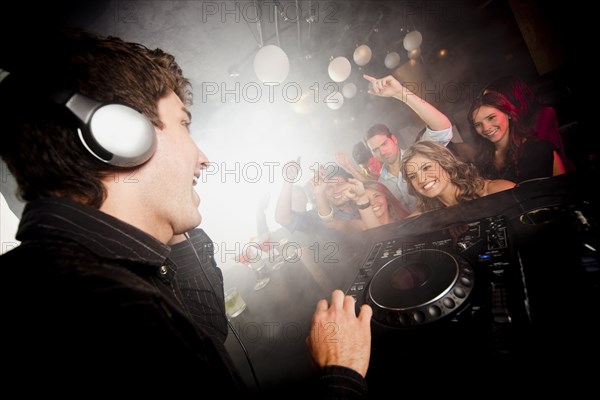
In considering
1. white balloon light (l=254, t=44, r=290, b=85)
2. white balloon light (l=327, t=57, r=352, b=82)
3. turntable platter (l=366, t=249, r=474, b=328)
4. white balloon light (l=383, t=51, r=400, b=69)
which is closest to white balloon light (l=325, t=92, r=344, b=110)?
white balloon light (l=327, t=57, r=352, b=82)

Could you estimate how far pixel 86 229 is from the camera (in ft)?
2.38

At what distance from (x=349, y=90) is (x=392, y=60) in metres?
0.60

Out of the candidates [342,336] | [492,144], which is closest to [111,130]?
[342,336]

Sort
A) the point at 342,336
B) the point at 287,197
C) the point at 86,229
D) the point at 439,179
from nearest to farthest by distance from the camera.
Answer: the point at 86,229, the point at 342,336, the point at 439,179, the point at 287,197

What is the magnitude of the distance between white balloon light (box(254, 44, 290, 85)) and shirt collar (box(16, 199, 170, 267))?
6.58 feet

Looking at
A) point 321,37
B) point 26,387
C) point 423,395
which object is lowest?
A: point 423,395

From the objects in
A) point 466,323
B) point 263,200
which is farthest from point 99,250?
point 263,200

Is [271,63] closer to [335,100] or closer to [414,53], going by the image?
[335,100]

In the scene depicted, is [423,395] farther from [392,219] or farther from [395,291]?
[392,219]

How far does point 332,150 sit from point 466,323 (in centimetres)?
288

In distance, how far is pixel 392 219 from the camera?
256 cm

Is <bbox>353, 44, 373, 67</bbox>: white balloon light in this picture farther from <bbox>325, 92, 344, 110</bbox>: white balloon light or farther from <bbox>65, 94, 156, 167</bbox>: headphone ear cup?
<bbox>65, 94, 156, 167</bbox>: headphone ear cup

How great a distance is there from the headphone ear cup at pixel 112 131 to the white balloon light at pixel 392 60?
7.83 feet

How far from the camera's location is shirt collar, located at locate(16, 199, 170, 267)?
26.6 inches
